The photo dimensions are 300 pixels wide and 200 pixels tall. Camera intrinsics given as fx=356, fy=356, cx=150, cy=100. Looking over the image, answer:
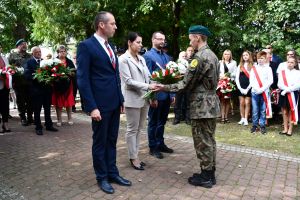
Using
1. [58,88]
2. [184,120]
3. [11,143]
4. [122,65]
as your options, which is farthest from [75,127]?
[122,65]

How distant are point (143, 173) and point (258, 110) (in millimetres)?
4349

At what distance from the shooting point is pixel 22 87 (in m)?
9.41

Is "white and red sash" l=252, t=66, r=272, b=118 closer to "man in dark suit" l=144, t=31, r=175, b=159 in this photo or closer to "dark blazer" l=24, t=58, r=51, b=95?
"man in dark suit" l=144, t=31, r=175, b=159

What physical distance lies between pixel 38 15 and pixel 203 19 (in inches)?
244

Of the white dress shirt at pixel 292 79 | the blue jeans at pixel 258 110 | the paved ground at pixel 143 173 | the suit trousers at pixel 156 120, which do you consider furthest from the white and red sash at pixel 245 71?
A: the suit trousers at pixel 156 120

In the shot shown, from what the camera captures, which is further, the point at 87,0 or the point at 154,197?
the point at 87,0

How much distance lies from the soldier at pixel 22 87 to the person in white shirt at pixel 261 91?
18.8 ft

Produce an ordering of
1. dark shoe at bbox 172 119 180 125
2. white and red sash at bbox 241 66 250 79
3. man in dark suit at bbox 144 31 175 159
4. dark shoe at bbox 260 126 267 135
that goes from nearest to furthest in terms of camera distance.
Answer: man in dark suit at bbox 144 31 175 159 → dark shoe at bbox 260 126 267 135 → white and red sash at bbox 241 66 250 79 → dark shoe at bbox 172 119 180 125

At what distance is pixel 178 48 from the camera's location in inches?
508

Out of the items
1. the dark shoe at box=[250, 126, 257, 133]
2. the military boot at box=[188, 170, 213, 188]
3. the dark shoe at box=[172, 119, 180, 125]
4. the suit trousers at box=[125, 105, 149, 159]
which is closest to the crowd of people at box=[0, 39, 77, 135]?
the dark shoe at box=[172, 119, 180, 125]

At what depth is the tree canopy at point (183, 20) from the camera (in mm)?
9633

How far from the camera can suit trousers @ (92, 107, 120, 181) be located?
464cm

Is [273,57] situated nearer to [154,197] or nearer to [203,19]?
[203,19]

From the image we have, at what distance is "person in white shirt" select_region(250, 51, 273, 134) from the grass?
1.12 feet
